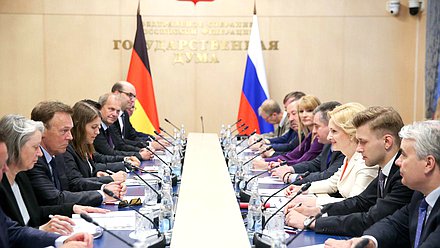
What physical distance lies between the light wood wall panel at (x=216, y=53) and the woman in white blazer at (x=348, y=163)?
4907mm

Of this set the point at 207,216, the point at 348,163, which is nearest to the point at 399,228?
the point at 207,216

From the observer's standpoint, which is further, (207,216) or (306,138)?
(306,138)

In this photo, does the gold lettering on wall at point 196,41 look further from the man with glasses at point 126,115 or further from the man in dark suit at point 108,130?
the man in dark suit at point 108,130

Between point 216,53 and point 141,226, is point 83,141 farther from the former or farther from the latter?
point 216,53

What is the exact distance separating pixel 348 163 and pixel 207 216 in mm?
1361

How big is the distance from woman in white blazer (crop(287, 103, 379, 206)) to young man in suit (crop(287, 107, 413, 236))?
25 centimetres

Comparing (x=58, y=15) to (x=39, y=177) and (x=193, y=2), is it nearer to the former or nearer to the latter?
(x=193, y=2)

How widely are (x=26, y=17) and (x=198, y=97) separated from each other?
2.72m

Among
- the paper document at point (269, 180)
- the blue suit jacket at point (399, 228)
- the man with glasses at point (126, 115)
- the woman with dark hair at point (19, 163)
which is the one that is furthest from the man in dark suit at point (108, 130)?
the blue suit jacket at point (399, 228)

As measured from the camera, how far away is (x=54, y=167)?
11.9ft

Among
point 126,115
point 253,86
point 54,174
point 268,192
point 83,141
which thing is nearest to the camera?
point 54,174

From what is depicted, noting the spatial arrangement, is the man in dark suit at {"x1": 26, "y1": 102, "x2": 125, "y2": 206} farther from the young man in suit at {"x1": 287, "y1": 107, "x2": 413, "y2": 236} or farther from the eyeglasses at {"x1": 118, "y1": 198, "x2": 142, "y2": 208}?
the young man in suit at {"x1": 287, "y1": 107, "x2": 413, "y2": 236}

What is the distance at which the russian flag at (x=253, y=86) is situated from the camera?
27.2 feet

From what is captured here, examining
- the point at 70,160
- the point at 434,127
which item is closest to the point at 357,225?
the point at 434,127
